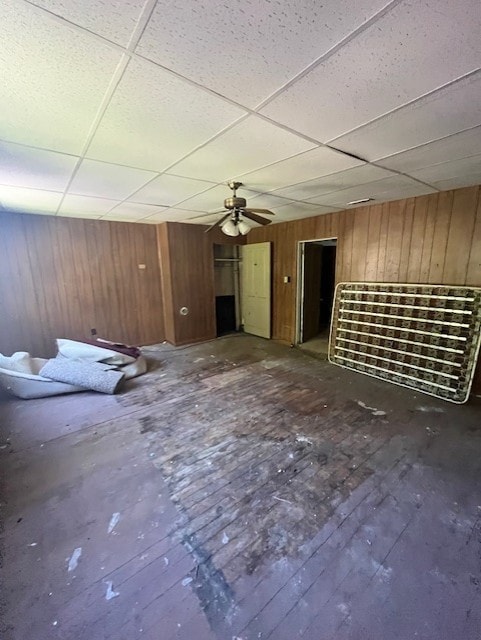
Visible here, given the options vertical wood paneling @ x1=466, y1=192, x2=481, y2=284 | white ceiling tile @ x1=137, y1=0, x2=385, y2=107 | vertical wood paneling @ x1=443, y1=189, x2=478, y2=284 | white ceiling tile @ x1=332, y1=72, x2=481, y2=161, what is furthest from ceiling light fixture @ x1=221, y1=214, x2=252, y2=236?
vertical wood paneling @ x1=466, y1=192, x2=481, y2=284

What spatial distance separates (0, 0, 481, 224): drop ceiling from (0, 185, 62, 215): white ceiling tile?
47 cm

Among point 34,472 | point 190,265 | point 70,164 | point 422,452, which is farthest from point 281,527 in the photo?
point 190,265

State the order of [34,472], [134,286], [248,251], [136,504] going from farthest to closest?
[248,251] → [134,286] → [34,472] → [136,504]

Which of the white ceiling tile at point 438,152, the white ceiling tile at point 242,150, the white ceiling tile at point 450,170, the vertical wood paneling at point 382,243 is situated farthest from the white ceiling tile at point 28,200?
the vertical wood paneling at point 382,243

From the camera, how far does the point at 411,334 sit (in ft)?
11.3

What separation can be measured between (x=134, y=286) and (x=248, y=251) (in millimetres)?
2407

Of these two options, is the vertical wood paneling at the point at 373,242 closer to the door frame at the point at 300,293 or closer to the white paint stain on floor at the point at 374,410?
the door frame at the point at 300,293

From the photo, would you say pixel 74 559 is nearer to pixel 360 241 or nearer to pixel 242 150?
pixel 242 150

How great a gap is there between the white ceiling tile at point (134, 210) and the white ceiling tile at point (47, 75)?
1.89m

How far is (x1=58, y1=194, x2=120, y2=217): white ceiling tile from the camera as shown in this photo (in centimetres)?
321

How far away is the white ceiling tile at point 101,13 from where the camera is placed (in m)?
0.85

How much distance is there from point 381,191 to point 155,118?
260 centimetres

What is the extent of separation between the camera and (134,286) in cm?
499

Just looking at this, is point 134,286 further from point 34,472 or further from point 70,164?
point 34,472
